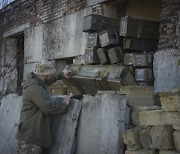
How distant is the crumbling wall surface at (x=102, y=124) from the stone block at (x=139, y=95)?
0.61ft

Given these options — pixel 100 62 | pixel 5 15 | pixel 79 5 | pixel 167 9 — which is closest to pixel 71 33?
pixel 79 5

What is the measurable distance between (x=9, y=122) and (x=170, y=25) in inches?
132

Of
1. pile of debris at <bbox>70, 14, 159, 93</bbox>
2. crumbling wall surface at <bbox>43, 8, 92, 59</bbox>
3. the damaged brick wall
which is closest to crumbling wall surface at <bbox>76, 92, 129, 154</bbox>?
pile of debris at <bbox>70, 14, 159, 93</bbox>

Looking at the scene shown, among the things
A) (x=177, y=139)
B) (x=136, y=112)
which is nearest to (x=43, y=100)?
(x=136, y=112)

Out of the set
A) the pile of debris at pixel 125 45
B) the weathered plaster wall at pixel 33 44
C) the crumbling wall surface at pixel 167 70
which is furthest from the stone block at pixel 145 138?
the weathered plaster wall at pixel 33 44

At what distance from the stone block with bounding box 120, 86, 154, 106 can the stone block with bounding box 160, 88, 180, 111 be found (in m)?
0.94

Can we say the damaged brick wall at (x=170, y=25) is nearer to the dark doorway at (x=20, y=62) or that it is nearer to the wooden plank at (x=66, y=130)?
the wooden plank at (x=66, y=130)

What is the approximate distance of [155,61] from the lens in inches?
284

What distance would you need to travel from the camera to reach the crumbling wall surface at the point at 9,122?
22.1 feet

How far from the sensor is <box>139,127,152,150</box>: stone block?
465 centimetres

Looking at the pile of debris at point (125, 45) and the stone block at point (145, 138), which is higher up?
the pile of debris at point (125, 45)

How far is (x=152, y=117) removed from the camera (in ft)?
15.7

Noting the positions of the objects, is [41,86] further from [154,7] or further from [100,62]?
[154,7]

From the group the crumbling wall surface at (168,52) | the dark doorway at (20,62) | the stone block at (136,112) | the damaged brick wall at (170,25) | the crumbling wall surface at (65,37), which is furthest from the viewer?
the dark doorway at (20,62)
